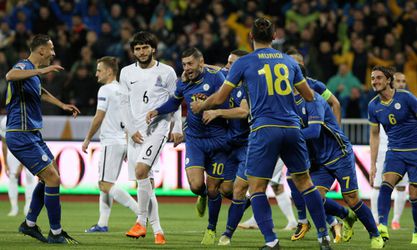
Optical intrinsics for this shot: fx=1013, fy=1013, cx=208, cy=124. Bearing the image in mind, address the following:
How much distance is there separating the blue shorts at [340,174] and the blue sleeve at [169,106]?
1850mm

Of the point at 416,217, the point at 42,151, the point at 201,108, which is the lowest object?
the point at 416,217

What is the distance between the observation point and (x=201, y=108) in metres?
10.5

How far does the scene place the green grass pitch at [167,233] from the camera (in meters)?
11.7

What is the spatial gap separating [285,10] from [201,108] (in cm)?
1468

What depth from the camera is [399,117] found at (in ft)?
42.2

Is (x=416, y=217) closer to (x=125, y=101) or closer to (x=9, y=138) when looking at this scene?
(x=125, y=101)

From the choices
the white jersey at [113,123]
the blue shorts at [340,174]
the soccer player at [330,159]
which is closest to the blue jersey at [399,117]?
the soccer player at [330,159]

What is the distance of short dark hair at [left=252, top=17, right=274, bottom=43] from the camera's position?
1018 centimetres

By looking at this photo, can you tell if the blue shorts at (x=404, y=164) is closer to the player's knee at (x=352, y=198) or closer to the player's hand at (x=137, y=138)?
the player's knee at (x=352, y=198)

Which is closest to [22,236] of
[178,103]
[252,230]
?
[178,103]

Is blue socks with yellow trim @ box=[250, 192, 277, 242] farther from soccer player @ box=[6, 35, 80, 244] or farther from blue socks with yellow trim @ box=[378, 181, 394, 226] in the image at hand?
blue socks with yellow trim @ box=[378, 181, 394, 226]

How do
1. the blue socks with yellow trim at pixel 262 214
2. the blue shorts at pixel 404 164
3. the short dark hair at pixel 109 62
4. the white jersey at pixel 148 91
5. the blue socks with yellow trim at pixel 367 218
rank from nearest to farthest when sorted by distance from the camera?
the blue socks with yellow trim at pixel 262 214, the blue socks with yellow trim at pixel 367 218, the white jersey at pixel 148 91, the blue shorts at pixel 404 164, the short dark hair at pixel 109 62

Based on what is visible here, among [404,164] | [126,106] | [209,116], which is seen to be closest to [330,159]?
[404,164]

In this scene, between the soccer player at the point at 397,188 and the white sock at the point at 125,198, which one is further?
the soccer player at the point at 397,188
